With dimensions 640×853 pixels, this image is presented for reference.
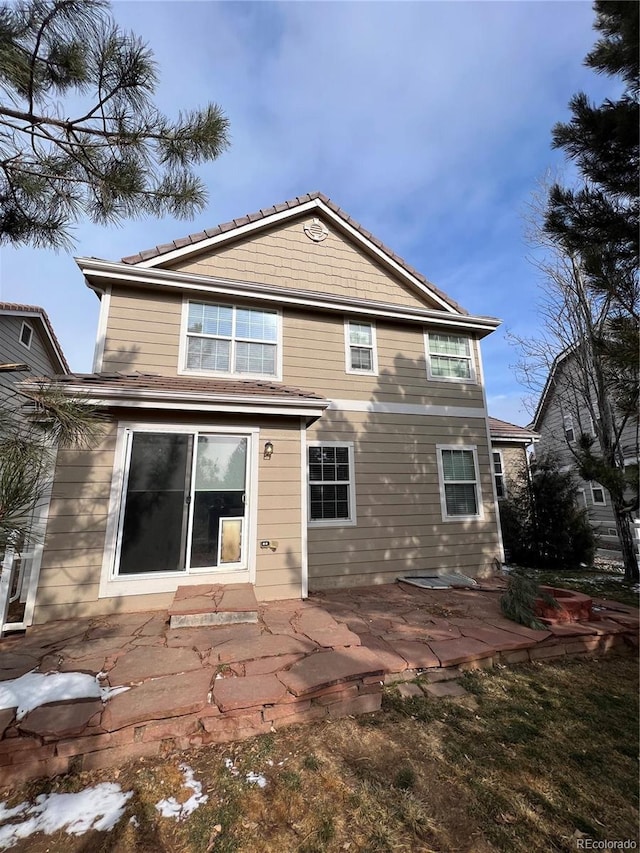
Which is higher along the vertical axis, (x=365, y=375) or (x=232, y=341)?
(x=232, y=341)

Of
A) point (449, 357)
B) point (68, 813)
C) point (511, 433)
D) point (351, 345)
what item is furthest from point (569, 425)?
point (68, 813)

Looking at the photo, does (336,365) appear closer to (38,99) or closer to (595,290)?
(595,290)

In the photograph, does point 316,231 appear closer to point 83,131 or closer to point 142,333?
point 142,333

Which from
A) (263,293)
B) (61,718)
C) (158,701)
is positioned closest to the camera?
(61,718)

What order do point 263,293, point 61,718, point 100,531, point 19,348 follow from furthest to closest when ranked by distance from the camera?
1. point 19,348
2. point 263,293
3. point 100,531
4. point 61,718

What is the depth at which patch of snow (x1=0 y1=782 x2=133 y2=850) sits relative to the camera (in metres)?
1.80

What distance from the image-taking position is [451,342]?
8.53 meters

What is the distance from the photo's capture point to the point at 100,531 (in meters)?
4.55

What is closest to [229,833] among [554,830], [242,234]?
[554,830]

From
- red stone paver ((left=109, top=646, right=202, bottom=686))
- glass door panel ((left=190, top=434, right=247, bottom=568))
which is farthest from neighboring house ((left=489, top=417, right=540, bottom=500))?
red stone paver ((left=109, top=646, right=202, bottom=686))

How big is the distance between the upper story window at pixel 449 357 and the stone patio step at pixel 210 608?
242 inches

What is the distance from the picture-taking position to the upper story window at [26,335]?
11.3m

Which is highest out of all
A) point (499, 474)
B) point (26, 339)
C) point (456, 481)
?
point (26, 339)

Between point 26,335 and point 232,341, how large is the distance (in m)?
9.07
